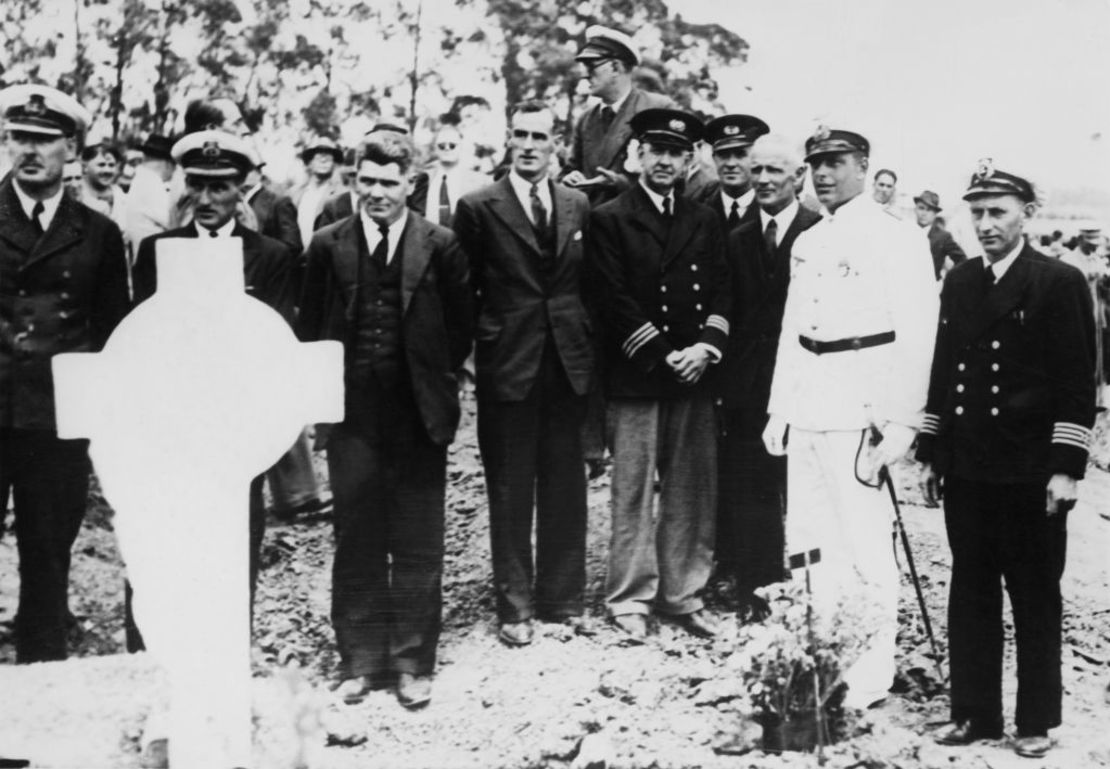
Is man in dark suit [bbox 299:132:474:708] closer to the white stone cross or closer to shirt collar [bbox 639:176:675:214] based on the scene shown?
the white stone cross

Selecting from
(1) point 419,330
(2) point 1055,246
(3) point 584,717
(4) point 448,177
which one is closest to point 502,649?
(3) point 584,717

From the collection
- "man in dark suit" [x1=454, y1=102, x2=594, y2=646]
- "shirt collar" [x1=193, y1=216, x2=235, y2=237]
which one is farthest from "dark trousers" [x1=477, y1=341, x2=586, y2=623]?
"shirt collar" [x1=193, y1=216, x2=235, y2=237]

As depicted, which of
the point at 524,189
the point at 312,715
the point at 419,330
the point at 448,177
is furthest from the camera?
the point at 448,177

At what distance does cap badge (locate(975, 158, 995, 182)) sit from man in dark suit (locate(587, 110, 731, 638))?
1025 millimetres

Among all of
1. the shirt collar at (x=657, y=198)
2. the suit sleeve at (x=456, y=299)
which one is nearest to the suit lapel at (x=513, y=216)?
the suit sleeve at (x=456, y=299)

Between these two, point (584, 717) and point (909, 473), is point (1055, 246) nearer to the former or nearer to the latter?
point (909, 473)

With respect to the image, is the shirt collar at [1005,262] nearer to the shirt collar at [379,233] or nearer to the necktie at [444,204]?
the shirt collar at [379,233]

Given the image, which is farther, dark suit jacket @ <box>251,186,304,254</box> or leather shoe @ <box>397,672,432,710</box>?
dark suit jacket @ <box>251,186,304,254</box>

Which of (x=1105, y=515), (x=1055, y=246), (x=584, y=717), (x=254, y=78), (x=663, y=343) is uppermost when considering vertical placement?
(x=254, y=78)

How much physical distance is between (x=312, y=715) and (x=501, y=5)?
8.71ft

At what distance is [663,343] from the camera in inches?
185

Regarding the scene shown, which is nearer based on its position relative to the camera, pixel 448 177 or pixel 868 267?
pixel 868 267

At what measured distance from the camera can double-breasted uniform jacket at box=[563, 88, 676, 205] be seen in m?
5.16

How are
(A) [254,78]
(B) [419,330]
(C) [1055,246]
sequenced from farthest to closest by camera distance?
(C) [1055,246], (A) [254,78], (B) [419,330]
